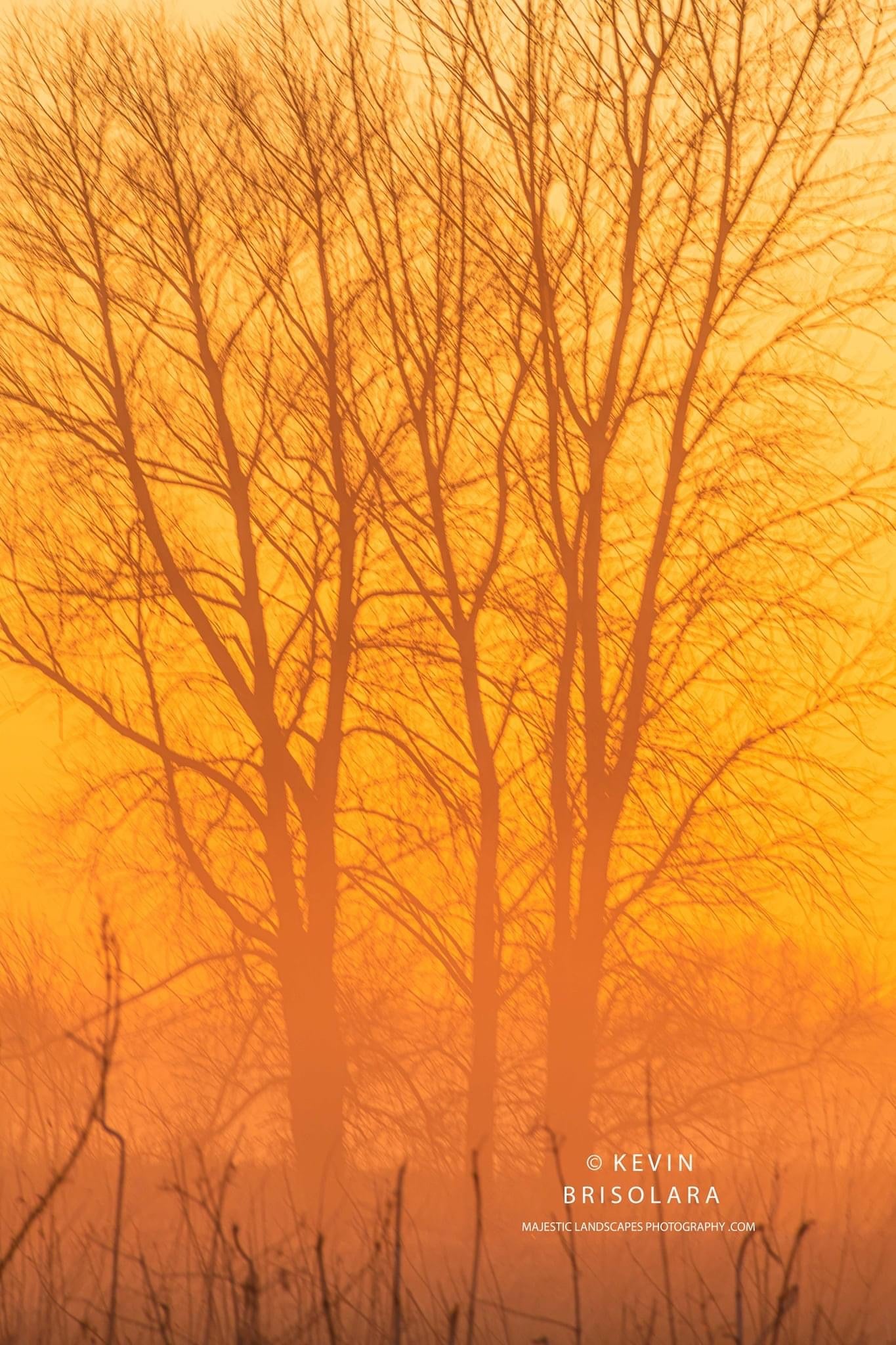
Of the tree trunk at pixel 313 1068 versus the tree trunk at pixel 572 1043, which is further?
the tree trunk at pixel 313 1068

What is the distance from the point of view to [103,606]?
823 cm

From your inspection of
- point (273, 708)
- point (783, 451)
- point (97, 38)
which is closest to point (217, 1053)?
point (273, 708)

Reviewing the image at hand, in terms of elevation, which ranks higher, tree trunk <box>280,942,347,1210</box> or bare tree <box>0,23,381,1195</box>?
bare tree <box>0,23,381,1195</box>

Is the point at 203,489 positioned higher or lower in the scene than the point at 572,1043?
higher

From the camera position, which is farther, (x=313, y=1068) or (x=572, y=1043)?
(x=313, y=1068)

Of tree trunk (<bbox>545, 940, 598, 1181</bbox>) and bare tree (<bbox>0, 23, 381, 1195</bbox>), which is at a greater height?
bare tree (<bbox>0, 23, 381, 1195</bbox>)

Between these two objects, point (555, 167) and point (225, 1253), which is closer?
point (225, 1253)

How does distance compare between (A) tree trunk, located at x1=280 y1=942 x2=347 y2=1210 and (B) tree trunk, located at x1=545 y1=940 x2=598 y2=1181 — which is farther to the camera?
(A) tree trunk, located at x1=280 y1=942 x2=347 y2=1210

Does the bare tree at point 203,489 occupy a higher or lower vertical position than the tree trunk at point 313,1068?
higher

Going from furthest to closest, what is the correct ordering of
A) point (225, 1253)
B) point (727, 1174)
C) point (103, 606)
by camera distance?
point (103, 606)
point (727, 1174)
point (225, 1253)

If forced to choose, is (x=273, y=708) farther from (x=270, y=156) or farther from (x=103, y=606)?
(x=270, y=156)

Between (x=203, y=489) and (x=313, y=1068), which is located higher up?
(x=203, y=489)

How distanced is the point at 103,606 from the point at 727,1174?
4.83m

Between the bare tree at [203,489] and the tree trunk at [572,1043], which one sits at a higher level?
the bare tree at [203,489]
